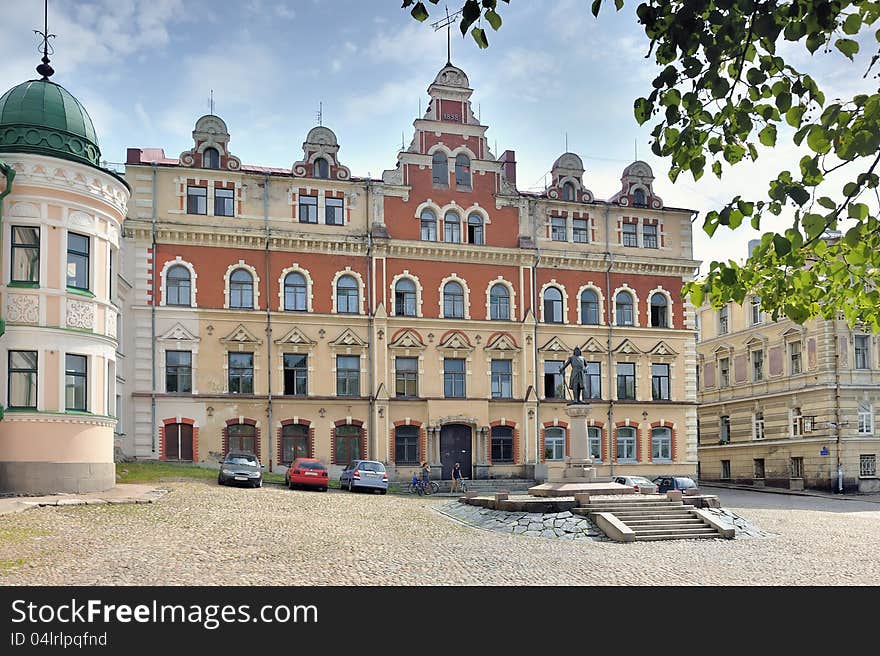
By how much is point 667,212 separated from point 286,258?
20.9 metres

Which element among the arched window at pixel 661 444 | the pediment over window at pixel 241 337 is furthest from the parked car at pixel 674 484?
Result: the pediment over window at pixel 241 337

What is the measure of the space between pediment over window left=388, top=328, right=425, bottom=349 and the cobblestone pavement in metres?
18.9

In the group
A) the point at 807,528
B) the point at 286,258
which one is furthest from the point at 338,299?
the point at 807,528

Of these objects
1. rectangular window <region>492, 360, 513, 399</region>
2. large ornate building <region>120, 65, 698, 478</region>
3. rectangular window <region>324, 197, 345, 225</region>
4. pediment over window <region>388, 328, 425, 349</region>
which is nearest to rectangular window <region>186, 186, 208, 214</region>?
large ornate building <region>120, 65, 698, 478</region>

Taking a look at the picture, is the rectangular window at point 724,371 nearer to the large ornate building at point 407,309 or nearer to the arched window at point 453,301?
the large ornate building at point 407,309

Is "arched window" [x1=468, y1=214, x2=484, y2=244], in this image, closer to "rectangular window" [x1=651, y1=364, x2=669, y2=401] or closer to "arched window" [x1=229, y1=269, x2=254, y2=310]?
"arched window" [x1=229, y1=269, x2=254, y2=310]

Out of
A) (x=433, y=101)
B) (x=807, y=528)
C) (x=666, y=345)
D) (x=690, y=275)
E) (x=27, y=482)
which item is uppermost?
(x=433, y=101)

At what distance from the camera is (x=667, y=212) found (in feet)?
169

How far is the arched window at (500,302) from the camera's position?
48.1 m

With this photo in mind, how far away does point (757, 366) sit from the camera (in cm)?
5788

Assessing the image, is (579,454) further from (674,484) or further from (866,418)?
(866,418)

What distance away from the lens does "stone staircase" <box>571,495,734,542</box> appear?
23.6 m
